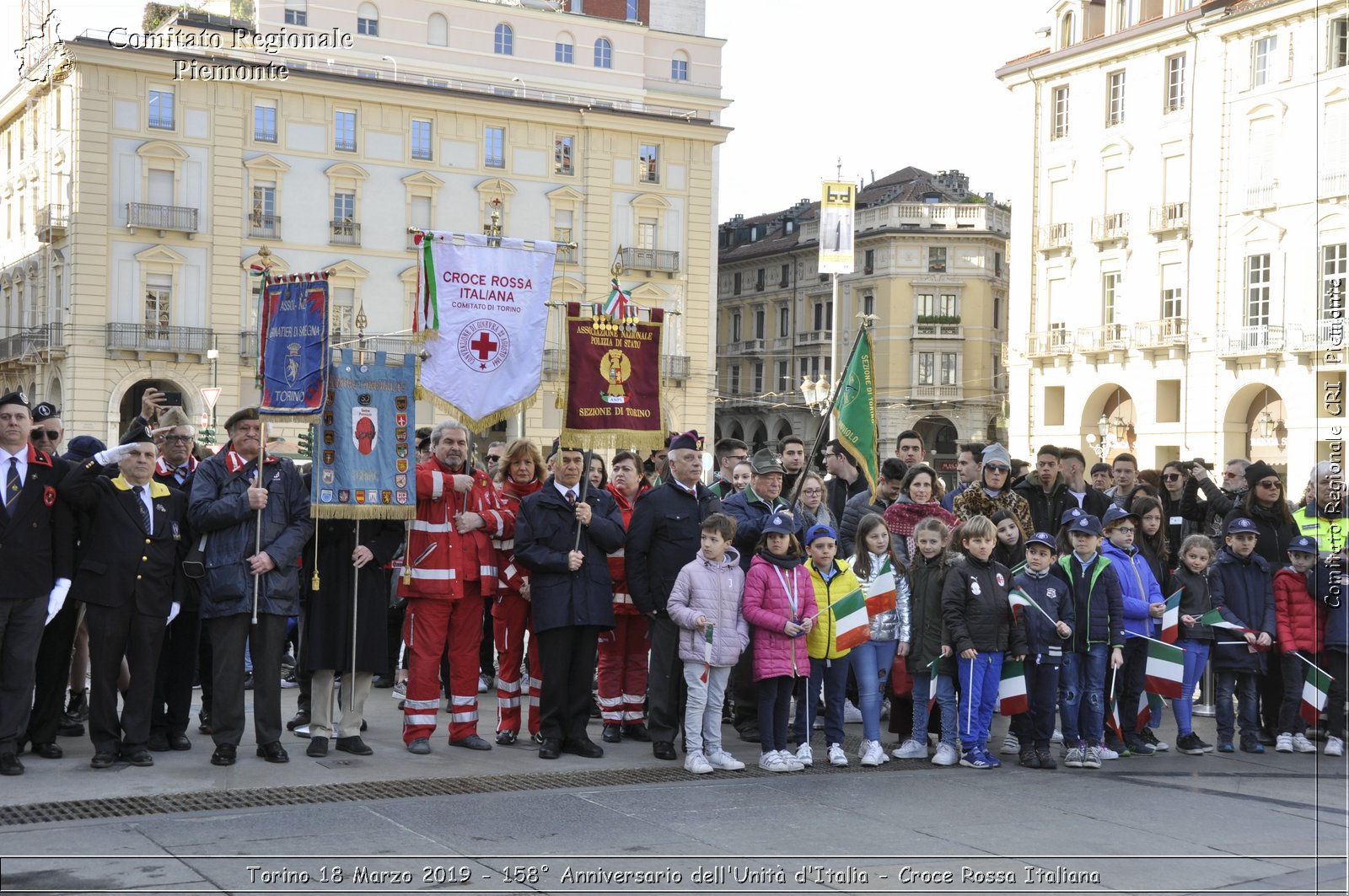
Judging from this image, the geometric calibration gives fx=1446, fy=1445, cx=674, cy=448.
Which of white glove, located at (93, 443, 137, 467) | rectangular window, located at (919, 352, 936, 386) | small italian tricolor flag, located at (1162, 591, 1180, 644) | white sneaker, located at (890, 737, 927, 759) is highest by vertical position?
rectangular window, located at (919, 352, 936, 386)

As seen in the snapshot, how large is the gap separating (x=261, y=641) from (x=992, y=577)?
15.9ft

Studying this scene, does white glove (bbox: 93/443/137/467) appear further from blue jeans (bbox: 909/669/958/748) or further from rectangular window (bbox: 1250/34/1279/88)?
rectangular window (bbox: 1250/34/1279/88)

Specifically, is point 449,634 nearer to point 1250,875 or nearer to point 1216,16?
point 1250,875

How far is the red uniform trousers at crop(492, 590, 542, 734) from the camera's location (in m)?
10.1

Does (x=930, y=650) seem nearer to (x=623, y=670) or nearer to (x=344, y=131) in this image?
(x=623, y=670)

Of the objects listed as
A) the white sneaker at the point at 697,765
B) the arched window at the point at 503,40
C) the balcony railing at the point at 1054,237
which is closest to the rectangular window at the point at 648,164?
the arched window at the point at 503,40

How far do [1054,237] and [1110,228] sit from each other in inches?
102

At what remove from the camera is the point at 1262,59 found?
4394cm

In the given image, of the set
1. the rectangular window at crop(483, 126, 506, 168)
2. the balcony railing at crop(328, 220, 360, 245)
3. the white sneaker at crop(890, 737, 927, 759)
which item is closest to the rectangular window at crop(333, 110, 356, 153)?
the balcony railing at crop(328, 220, 360, 245)

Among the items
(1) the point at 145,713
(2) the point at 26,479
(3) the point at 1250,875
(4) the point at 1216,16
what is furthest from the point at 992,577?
(4) the point at 1216,16

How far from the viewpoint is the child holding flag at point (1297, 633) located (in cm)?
1095

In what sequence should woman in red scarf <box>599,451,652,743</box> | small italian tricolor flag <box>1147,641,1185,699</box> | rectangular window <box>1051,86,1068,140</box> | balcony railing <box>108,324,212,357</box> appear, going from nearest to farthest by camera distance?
woman in red scarf <box>599,451,652,743</box>
small italian tricolor flag <box>1147,641,1185,699</box>
balcony railing <box>108,324,212,357</box>
rectangular window <box>1051,86,1068,140</box>

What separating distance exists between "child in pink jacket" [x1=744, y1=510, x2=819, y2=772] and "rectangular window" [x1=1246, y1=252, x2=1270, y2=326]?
1537 inches

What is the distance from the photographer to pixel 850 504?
1162cm
